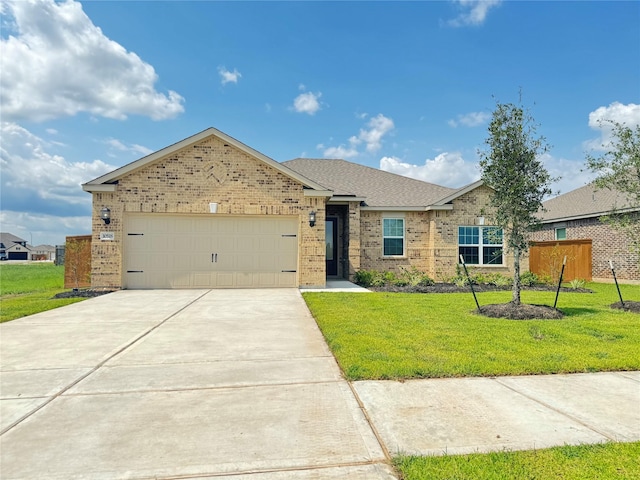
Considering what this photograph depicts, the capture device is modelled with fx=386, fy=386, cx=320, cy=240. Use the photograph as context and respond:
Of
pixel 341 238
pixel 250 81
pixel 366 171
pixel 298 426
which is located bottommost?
pixel 298 426

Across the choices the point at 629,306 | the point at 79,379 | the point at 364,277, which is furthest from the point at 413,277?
the point at 79,379

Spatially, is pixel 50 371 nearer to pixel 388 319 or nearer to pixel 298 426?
pixel 298 426

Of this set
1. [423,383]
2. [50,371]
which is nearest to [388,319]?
[423,383]

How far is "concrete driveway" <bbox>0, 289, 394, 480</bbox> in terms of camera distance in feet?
8.92

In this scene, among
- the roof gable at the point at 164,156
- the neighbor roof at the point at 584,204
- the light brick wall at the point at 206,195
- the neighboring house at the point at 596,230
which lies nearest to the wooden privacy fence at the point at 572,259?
the neighboring house at the point at 596,230

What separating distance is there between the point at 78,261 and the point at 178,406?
1246cm

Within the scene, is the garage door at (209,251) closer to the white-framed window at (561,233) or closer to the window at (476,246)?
the window at (476,246)

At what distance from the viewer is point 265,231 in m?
13.6

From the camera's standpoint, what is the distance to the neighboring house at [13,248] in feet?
286

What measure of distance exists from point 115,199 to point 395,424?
12514mm

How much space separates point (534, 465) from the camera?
8.71 feet

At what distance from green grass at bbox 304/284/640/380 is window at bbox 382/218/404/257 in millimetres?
6665

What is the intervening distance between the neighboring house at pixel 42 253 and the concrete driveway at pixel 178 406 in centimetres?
9257

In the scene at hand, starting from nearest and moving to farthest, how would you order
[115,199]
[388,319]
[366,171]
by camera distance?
[388,319], [115,199], [366,171]
